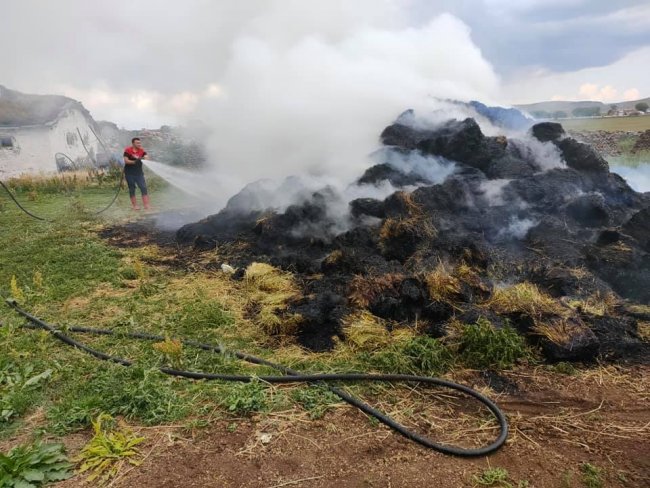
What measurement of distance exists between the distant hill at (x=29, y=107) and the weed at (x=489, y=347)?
29292 millimetres

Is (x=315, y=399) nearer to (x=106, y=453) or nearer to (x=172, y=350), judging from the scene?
(x=172, y=350)

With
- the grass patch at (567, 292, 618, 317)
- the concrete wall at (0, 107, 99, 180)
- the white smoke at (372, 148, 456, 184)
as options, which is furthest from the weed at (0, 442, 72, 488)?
the concrete wall at (0, 107, 99, 180)

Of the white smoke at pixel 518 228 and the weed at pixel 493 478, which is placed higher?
the white smoke at pixel 518 228

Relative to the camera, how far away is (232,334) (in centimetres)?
491

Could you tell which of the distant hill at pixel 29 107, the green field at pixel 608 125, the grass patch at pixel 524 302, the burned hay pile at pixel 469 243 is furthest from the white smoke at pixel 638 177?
the distant hill at pixel 29 107

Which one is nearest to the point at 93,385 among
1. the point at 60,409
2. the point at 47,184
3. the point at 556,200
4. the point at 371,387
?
the point at 60,409

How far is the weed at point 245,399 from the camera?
349cm

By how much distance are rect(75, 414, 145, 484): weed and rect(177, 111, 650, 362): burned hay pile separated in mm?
2005

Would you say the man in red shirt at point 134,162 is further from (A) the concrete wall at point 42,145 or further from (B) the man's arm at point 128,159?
(A) the concrete wall at point 42,145

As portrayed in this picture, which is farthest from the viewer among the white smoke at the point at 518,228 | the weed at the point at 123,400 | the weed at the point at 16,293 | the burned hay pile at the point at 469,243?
the white smoke at the point at 518,228

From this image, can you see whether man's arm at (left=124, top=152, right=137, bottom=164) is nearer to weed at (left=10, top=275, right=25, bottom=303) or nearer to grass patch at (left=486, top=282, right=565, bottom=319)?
weed at (left=10, top=275, right=25, bottom=303)

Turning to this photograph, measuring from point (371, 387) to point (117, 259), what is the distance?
5676 millimetres

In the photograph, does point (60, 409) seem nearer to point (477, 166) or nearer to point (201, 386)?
point (201, 386)

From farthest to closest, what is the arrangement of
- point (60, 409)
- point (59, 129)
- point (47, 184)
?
point (59, 129), point (47, 184), point (60, 409)
